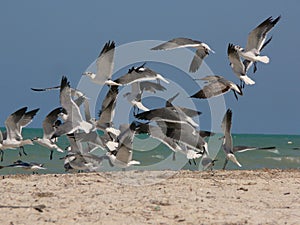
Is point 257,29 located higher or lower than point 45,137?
higher

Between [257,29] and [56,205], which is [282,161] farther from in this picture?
[56,205]

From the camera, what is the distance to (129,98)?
12.3 meters

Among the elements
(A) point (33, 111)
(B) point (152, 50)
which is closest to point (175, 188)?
(B) point (152, 50)

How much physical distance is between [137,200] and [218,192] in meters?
1.35

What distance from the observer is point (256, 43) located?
1126cm

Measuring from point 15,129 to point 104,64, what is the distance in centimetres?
308

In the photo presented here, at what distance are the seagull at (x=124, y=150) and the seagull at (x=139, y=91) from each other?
931 millimetres

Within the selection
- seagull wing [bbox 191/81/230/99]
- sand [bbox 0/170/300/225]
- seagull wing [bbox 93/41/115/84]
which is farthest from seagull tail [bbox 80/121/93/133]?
seagull wing [bbox 191/81/230/99]

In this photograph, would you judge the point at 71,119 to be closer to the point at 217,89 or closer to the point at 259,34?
the point at 217,89

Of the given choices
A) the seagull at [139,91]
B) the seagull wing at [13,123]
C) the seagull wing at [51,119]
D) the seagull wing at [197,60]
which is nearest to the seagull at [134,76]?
the seagull at [139,91]

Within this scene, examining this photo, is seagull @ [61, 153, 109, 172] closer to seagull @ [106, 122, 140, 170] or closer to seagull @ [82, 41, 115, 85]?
seagull @ [106, 122, 140, 170]

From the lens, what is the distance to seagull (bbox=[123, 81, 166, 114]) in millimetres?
12336

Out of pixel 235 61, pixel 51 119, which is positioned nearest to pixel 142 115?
pixel 235 61

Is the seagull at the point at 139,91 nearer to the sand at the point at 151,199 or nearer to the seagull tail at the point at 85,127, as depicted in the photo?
the seagull tail at the point at 85,127
